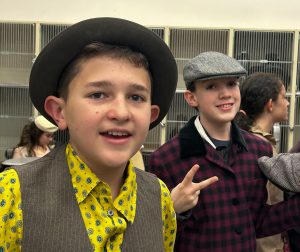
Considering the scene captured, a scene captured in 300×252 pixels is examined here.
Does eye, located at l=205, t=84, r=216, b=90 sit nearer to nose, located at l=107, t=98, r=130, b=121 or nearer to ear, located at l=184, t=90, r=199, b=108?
ear, located at l=184, t=90, r=199, b=108

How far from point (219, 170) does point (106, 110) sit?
737 millimetres

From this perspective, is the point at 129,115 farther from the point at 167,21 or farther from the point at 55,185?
the point at 167,21

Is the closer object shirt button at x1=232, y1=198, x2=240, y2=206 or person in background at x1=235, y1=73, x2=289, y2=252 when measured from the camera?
shirt button at x1=232, y1=198, x2=240, y2=206

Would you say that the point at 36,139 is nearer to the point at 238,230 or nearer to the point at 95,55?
the point at 238,230

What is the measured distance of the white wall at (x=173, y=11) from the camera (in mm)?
4031

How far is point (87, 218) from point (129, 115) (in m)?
0.22

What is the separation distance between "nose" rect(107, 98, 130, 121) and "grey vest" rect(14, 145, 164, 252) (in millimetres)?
179

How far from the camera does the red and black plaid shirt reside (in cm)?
135

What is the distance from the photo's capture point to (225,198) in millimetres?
1385

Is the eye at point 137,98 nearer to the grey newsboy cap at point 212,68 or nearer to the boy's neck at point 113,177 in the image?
the boy's neck at point 113,177

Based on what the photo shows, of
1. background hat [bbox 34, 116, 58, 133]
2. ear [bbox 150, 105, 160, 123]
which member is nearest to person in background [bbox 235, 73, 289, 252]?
ear [bbox 150, 105, 160, 123]

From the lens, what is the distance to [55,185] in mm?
846

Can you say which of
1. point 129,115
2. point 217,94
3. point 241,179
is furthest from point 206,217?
point 129,115

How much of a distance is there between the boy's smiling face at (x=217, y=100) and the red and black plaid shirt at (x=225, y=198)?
0.25 feet
